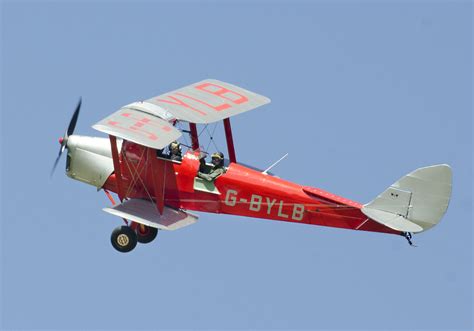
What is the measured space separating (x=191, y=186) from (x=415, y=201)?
4107 millimetres

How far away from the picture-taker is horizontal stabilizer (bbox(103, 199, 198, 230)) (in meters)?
35.1

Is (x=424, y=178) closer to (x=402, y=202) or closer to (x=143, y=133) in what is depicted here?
(x=402, y=202)

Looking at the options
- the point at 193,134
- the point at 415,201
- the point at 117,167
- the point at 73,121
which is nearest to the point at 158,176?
the point at 117,167

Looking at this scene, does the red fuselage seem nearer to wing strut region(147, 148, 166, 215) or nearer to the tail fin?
wing strut region(147, 148, 166, 215)

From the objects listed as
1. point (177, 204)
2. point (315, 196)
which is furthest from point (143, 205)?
point (315, 196)

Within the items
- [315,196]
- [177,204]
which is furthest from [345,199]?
[177,204]

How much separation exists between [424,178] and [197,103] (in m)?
4.75

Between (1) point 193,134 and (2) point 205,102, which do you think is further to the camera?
(2) point 205,102

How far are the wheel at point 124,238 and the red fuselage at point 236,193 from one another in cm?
76

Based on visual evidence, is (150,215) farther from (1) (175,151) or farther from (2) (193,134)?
(2) (193,134)

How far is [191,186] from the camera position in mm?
35656

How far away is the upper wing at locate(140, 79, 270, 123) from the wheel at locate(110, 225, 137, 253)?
2.16 m

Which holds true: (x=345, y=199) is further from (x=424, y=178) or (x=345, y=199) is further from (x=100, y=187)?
(x=100, y=187)

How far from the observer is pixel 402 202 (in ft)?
113
